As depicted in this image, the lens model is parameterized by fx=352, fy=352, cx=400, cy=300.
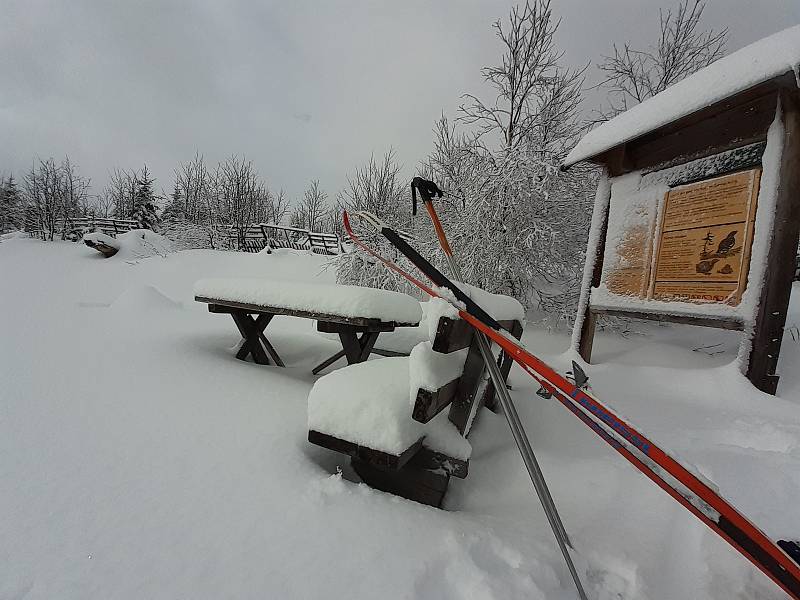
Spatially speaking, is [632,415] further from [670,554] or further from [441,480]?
[441,480]

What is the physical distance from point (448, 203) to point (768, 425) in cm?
569

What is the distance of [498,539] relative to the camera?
54.4 inches

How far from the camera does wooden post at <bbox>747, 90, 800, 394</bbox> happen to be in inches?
103

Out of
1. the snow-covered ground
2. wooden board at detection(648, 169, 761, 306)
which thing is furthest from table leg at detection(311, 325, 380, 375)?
wooden board at detection(648, 169, 761, 306)

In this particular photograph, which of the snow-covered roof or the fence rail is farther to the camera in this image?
the fence rail

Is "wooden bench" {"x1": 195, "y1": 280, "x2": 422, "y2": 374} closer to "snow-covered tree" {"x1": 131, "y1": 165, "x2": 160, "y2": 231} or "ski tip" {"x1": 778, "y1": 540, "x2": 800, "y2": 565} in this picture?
"ski tip" {"x1": 778, "y1": 540, "x2": 800, "y2": 565}

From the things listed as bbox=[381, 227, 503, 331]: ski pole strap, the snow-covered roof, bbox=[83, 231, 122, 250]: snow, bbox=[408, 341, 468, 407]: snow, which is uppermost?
the snow-covered roof

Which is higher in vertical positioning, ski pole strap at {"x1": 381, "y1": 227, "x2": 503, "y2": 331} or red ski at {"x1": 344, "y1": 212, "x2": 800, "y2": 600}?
ski pole strap at {"x1": 381, "y1": 227, "x2": 503, "y2": 331}

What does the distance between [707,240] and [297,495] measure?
3.84 m

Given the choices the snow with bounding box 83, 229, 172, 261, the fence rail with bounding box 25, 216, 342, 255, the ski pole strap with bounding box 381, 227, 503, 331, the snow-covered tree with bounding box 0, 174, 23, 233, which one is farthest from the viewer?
the snow-covered tree with bounding box 0, 174, 23, 233

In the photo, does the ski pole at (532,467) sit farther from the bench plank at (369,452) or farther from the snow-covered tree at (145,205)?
the snow-covered tree at (145,205)

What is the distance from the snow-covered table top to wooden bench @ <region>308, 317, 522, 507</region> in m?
0.61

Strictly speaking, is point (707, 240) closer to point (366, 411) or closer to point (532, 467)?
point (532, 467)

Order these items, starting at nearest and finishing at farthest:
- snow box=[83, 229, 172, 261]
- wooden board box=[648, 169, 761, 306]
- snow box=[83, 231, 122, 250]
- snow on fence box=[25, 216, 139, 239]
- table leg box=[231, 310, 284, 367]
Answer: wooden board box=[648, 169, 761, 306] < table leg box=[231, 310, 284, 367] < snow box=[83, 231, 122, 250] < snow box=[83, 229, 172, 261] < snow on fence box=[25, 216, 139, 239]
